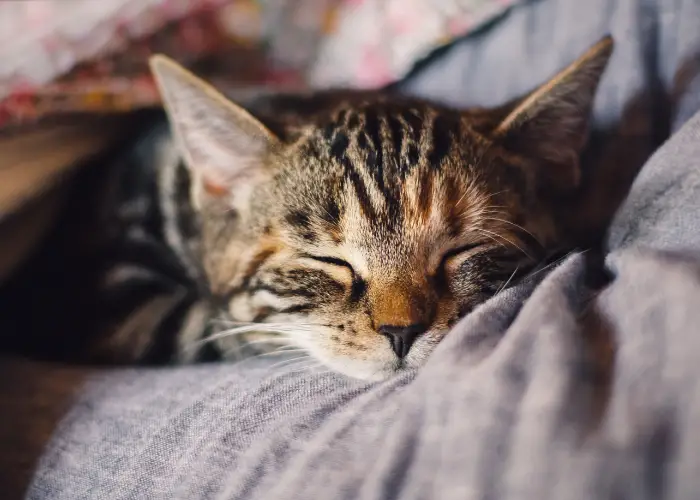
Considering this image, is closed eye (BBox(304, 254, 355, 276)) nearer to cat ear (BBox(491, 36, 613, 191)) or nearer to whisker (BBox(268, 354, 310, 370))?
whisker (BBox(268, 354, 310, 370))

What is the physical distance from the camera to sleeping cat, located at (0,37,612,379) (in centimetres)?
77

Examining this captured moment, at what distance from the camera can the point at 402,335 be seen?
72 centimetres

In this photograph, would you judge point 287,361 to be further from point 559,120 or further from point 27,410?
point 559,120

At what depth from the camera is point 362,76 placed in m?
1.23

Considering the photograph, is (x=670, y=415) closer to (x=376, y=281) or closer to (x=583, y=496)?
(x=583, y=496)

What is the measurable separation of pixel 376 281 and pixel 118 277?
1.77 feet

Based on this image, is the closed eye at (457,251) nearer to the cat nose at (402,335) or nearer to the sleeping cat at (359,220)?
the sleeping cat at (359,220)

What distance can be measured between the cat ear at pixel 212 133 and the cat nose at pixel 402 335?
35cm

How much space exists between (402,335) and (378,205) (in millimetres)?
177


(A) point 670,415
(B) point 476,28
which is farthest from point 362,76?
(A) point 670,415

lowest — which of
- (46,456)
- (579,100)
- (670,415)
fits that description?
(46,456)

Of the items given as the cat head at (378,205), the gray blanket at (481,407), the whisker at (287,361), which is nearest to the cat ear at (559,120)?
the cat head at (378,205)

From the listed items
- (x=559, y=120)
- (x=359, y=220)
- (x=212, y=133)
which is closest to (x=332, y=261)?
(x=359, y=220)

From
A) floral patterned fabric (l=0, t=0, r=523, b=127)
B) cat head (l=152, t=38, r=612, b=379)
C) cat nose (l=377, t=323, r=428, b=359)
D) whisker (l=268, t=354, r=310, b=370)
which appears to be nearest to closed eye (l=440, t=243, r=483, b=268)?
cat head (l=152, t=38, r=612, b=379)
